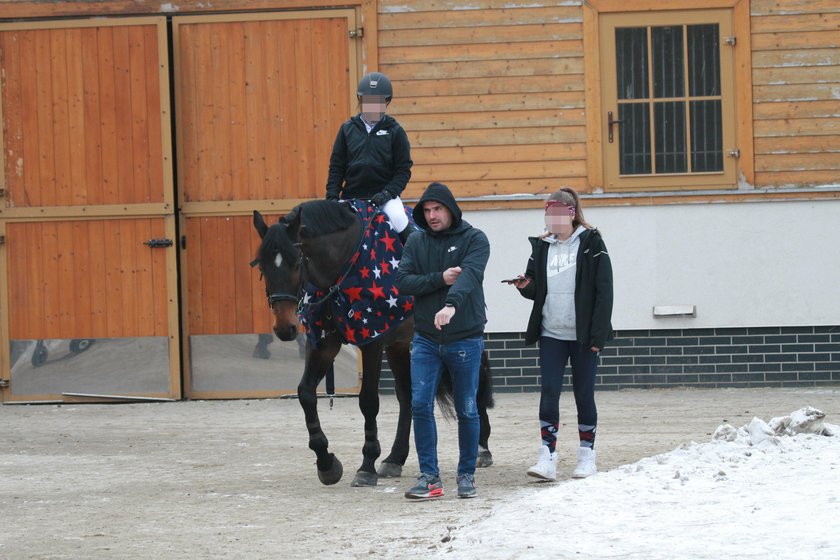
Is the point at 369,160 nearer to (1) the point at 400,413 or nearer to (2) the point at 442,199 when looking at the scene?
(2) the point at 442,199

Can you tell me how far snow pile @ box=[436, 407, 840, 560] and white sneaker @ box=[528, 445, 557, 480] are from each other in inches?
11.1

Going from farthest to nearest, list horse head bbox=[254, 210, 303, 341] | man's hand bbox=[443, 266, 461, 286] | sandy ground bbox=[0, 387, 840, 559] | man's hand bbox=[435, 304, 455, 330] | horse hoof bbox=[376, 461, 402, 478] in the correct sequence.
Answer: horse hoof bbox=[376, 461, 402, 478], horse head bbox=[254, 210, 303, 341], man's hand bbox=[443, 266, 461, 286], man's hand bbox=[435, 304, 455, 330], sandy ground bbox=[0, 387, 840, 559]

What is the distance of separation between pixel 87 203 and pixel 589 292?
6.35 metres

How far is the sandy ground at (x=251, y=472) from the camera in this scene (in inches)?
250

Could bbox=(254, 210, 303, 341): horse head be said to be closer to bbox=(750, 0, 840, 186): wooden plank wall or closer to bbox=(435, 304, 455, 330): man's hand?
bbox=(435, 304, 455, 330): man's hand

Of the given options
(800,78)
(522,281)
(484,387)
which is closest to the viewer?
(522,281)

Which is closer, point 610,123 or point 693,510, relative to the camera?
point 693,510

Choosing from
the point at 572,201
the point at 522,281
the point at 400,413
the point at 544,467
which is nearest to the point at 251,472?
the point at 400,413

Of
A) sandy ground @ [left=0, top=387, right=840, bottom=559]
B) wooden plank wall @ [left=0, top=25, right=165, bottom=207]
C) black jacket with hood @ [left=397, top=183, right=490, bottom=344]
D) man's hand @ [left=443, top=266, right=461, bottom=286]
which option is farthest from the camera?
wooden plank wall @ [left=0, top=25, right=165, bottom=207]

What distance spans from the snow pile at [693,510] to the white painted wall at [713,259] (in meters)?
5.08

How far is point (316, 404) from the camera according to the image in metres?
7.89

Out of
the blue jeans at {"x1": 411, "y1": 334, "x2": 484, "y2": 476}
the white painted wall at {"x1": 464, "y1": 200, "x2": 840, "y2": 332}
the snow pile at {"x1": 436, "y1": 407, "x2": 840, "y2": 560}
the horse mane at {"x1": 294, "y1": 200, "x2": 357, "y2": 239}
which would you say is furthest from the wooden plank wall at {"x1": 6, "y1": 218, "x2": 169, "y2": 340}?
the snow pile at {"x1": 436, "y1": 407, "x2": 840, "y2": 560}

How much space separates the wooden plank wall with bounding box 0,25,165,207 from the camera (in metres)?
12.6

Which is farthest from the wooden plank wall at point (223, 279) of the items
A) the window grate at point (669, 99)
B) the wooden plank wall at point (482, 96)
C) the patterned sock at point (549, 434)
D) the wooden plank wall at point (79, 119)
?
the patterned sock at point (549, 434)
